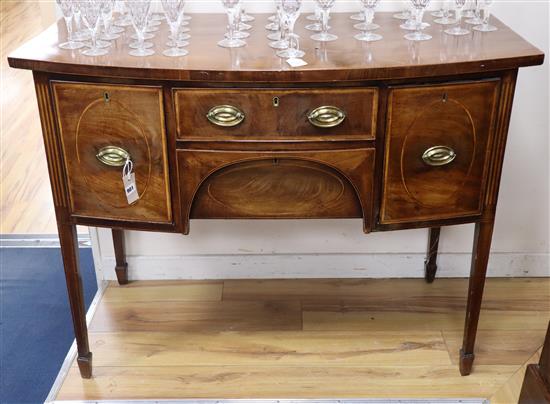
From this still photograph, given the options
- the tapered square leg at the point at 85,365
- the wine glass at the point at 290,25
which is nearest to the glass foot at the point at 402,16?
the wine glass at the point at 290,25

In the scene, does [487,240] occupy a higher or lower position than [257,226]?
higher

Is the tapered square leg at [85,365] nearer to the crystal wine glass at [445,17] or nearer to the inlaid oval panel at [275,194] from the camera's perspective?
the inlaid oval panel at [275,194]

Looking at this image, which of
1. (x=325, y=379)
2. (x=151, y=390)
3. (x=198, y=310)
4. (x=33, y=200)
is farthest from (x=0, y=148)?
(x=325, y=379)

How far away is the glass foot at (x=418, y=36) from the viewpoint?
5.33 feet

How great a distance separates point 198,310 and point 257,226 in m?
0.31

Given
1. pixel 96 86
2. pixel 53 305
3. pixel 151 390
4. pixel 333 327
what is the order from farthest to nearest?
1. pixel 53 305
2. pixel 333 327
3. pixel 151 390
4. pixel 96 86

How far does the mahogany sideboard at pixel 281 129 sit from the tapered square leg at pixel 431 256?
47 centimetres

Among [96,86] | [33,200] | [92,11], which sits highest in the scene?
[92,11]

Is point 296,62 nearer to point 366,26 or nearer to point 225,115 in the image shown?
point 225,115

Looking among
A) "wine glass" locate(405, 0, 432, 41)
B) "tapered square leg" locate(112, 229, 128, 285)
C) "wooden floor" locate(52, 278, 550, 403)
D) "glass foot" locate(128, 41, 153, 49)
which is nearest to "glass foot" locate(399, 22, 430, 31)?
"wine glass" locate(405, 0, 432, 41)

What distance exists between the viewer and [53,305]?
2.14m

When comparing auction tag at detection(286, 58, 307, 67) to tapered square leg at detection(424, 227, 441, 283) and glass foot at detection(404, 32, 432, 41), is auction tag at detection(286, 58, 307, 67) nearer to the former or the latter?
glass foot at detection(404, 32, 432, 41)

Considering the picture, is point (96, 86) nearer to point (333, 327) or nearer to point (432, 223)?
point (432, 223)

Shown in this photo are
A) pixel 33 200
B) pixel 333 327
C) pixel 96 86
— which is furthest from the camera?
pixel 33 200
